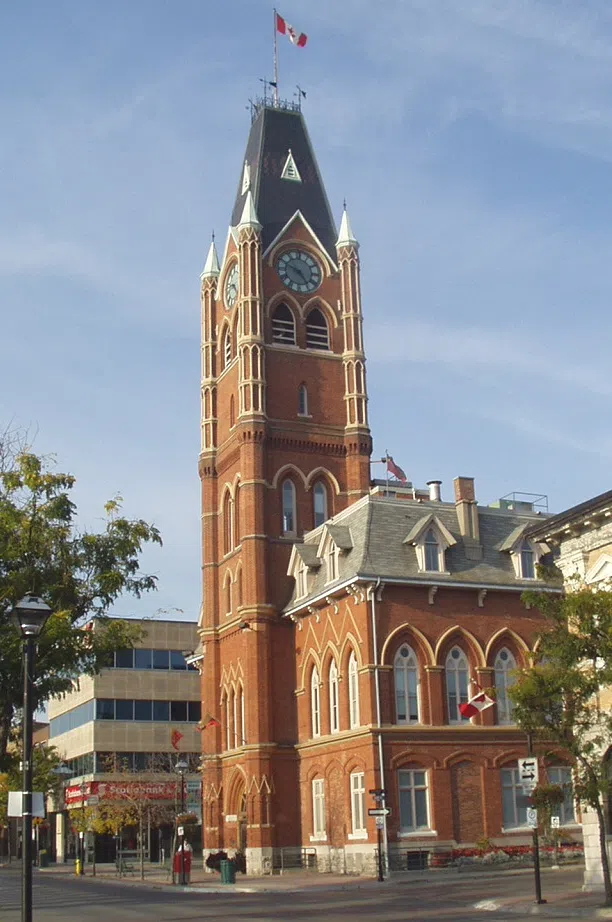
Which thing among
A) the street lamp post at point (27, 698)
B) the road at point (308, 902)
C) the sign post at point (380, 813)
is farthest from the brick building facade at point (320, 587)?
the street lamp post at point (27, 698)

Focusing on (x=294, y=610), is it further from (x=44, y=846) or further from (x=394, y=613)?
(x=44, y=846)

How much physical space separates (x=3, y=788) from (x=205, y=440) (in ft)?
109

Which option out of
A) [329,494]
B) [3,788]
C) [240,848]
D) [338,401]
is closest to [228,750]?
[240,848]

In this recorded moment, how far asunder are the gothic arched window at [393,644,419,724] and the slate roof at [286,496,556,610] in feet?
10.1

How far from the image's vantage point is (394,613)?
4566cm

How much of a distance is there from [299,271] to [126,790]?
33534 millimetres

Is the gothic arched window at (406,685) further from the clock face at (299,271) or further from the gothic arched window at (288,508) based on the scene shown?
the clock face at (299,271)

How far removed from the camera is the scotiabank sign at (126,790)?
69750 mm

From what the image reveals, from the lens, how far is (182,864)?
4488cm

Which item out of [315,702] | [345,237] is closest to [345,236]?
[345,237]

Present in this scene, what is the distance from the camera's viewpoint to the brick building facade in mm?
45125

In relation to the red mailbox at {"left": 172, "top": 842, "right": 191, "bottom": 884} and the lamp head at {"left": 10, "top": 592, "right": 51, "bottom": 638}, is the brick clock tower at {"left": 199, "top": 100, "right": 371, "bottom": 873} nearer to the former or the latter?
the red mailbox at {"left": 172, "top": 842, "right": 191, "bottom": 884}

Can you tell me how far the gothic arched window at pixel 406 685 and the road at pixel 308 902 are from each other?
672cm

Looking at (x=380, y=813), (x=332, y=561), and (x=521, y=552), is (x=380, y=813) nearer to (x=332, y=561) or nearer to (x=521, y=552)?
(x=332, y=561)
